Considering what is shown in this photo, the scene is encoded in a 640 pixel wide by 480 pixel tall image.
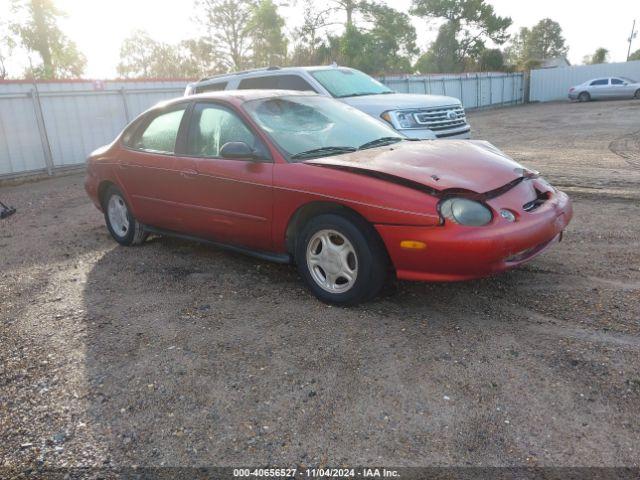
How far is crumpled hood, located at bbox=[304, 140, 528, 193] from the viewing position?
3500 mm

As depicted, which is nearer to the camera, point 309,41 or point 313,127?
point 313,127

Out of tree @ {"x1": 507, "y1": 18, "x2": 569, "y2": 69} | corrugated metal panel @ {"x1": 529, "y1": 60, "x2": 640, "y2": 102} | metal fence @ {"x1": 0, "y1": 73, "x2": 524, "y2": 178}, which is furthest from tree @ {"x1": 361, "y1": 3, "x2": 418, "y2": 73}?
tree @ {"x1": 507, "y1": 18, "x2": 569, "y2": 69}

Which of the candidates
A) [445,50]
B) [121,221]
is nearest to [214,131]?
[121,221]

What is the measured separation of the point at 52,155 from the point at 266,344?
11528 millimetres

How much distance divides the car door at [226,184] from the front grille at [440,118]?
4412 millimetres

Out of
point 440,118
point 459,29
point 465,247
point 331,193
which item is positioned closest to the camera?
point 465,247

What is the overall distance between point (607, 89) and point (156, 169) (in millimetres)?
31736

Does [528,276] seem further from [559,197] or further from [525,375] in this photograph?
[525,375]

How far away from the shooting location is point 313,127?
445 centimetres

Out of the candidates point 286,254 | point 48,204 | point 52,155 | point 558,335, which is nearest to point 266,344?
point 286,254

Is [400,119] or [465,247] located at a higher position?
[400,119]

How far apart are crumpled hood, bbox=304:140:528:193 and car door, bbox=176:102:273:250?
0.50 metres

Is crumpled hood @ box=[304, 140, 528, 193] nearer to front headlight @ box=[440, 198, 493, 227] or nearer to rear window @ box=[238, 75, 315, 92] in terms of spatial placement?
front headlight @ box=[440, 198, 493, 227]

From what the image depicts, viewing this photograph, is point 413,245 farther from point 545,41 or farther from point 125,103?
point 545,41
